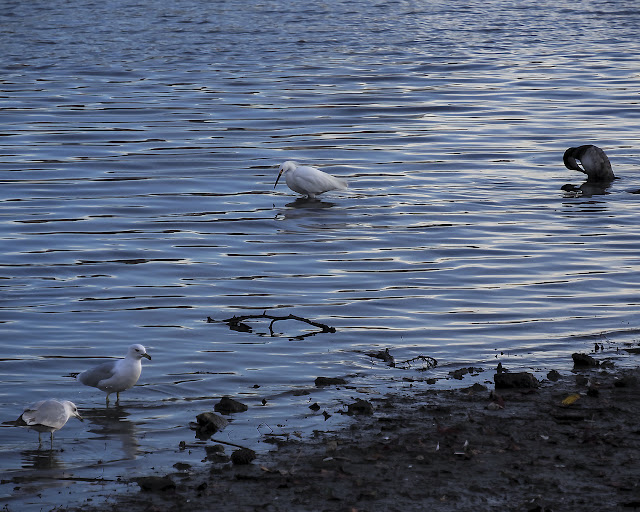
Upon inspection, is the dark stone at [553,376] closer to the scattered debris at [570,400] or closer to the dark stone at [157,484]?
the scattered debris at [570,400]

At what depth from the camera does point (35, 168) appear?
18375mm

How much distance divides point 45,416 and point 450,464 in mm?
2619

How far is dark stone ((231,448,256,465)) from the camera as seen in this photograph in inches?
282

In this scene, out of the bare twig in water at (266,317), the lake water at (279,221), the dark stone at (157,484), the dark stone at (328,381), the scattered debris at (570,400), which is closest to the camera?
the dark stone at (157,484)

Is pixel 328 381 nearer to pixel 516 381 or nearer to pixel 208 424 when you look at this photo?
pixel 208 424

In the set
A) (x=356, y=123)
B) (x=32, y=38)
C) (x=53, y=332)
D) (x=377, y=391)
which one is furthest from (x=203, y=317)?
(x=32, y=38)

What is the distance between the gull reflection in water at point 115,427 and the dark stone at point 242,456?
2.69 ft

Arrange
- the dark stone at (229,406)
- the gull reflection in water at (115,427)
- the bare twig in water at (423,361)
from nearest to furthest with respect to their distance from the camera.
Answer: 1. the gull reflection in water at (115,427)
2. the dark stone at (229,406)
3. the bare twig in water at (423,361)

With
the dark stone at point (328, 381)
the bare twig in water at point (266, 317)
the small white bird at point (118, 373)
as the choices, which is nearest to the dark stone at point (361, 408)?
the dark stone at point (328, 381)

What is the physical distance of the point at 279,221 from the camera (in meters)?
15.2

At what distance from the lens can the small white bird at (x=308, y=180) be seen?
52.7 ft

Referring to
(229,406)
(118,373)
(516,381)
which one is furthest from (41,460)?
(516,381)

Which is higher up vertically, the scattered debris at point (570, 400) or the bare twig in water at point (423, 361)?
the scattered debris at point (570, 400)

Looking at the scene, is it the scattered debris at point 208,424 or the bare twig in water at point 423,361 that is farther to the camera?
the bare twig in water at point 423,361
